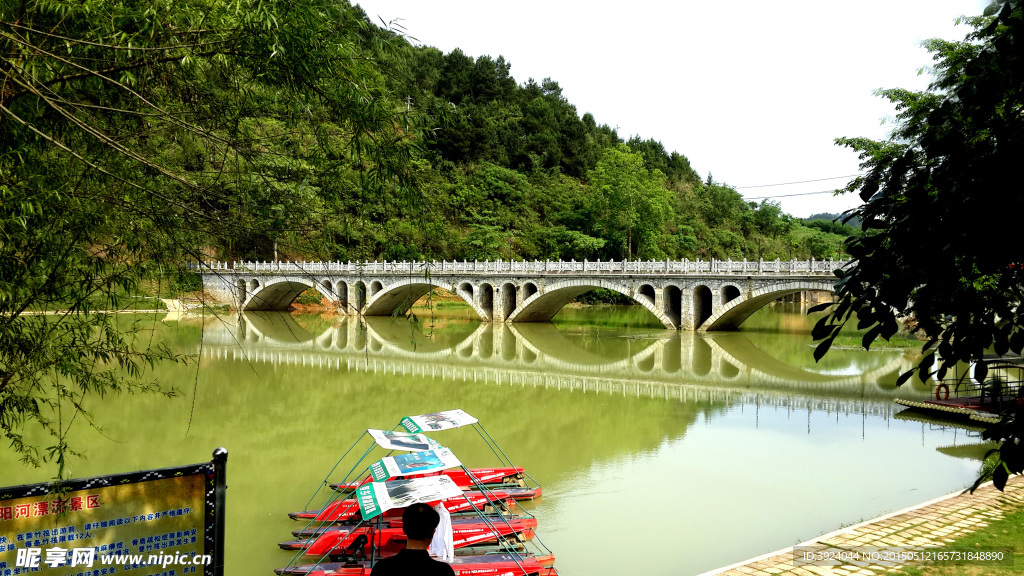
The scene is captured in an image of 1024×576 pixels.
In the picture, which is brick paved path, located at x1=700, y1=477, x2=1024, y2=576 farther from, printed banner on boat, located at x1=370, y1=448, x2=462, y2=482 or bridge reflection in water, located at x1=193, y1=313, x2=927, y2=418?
bridge reflection in water, located at x1=193, y1=313, x2=927, y2=418

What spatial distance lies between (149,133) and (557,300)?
36.8 metres

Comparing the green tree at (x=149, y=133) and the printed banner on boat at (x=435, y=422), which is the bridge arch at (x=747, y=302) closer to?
the printed banner on boat at (x=435, y=422)

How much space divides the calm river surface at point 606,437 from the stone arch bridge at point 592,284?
14.6 ft

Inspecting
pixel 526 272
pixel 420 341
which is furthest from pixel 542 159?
pixel 420 341

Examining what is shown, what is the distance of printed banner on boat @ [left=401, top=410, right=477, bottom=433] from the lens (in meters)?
8.95

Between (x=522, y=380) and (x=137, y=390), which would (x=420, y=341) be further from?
(x=137, y=390)

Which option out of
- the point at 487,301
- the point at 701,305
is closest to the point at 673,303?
the point at 701,305

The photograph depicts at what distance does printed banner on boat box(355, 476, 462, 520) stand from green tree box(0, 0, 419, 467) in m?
2.49

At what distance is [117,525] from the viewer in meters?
4.11

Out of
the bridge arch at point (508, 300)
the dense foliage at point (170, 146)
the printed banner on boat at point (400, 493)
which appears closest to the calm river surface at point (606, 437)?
the dense foliage at point (170, 146)

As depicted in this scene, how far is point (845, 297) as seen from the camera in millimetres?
2830

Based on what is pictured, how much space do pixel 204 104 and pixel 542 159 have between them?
64.1 metres

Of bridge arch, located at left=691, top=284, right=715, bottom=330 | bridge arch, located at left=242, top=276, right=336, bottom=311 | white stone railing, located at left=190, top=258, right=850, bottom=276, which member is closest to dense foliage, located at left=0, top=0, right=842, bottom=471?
white stone railing, located at left=190, top=258, right=850, bottom=276

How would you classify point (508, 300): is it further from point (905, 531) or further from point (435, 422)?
point (905, 531)
